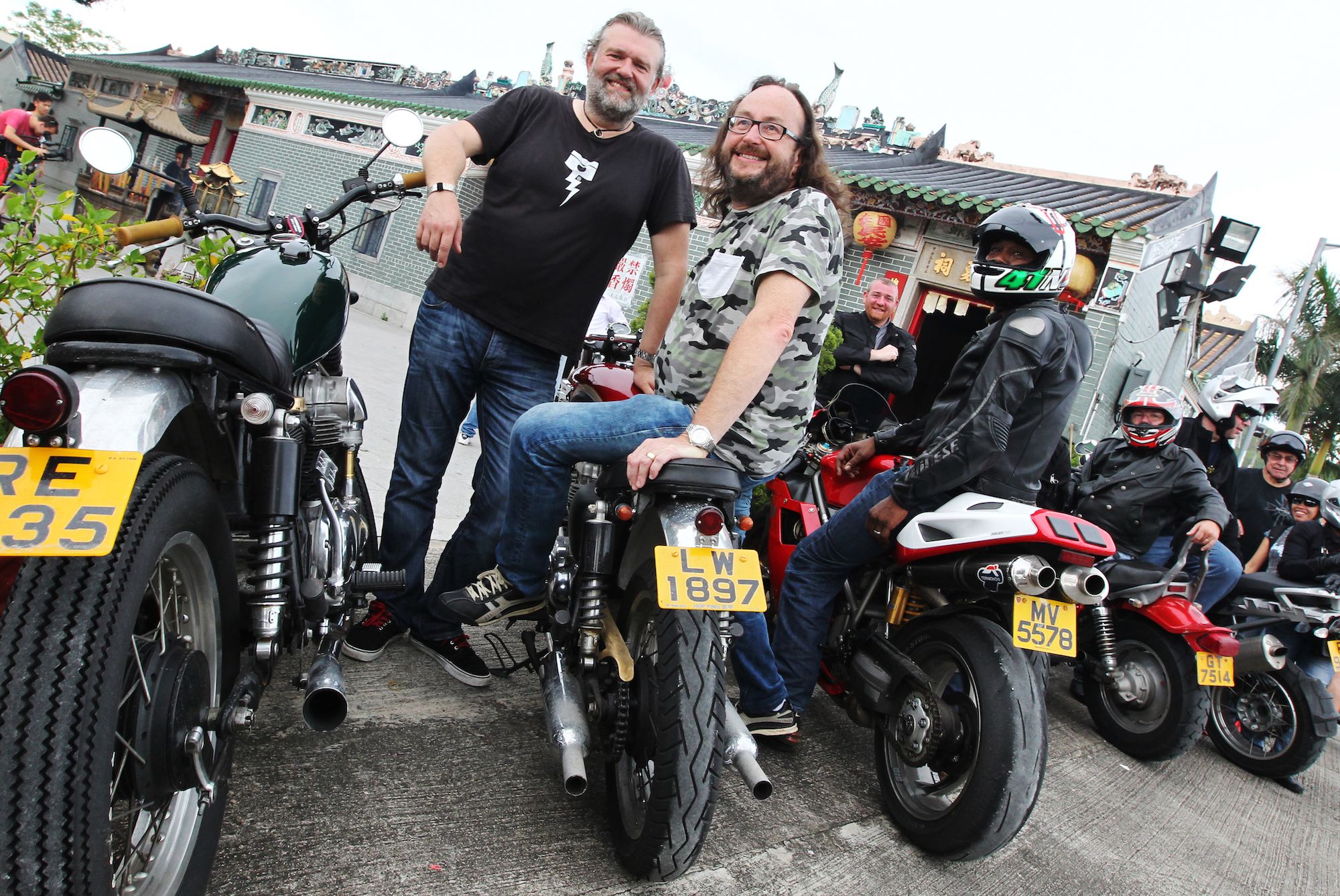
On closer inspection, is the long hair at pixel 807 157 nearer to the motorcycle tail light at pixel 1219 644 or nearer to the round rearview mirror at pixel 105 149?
the round rearview mirror at pixel 105 149

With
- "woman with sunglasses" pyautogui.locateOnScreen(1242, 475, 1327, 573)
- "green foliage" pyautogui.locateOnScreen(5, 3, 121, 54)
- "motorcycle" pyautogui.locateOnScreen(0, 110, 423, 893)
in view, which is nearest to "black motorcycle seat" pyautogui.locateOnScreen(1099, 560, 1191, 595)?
"woman with sunglasses" pyautogui.locateOnScreen(1242, 475, 1327, 573)

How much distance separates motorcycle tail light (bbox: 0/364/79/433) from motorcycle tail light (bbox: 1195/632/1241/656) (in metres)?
4.09

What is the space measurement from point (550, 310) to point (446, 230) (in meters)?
0.56

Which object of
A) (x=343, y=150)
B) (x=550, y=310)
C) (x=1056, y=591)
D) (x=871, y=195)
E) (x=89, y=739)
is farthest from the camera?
(x=343, y=150)

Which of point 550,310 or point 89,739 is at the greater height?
point 550,310

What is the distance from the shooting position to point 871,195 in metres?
10.1

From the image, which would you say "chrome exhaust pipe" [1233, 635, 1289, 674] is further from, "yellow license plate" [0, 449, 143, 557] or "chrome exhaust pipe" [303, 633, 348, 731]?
"yellow license plate" [0, 449, 143, 557]

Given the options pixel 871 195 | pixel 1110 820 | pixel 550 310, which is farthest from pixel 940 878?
pixel 871 195

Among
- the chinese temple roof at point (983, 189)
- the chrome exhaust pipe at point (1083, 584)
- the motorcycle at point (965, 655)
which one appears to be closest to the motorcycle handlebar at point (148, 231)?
the motorcycle at point (965, 655)

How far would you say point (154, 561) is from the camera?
47.6 inches

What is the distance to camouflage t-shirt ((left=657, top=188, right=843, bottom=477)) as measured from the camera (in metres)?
2.12

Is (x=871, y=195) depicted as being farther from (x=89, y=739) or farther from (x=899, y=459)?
(x=89, y=739)

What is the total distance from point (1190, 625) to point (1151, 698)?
0.41 metres

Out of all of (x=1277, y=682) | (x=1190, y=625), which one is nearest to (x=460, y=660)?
(x=1190, y=625)
